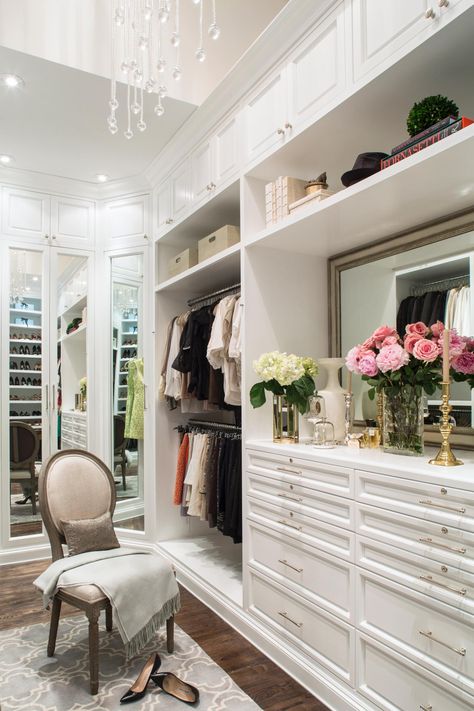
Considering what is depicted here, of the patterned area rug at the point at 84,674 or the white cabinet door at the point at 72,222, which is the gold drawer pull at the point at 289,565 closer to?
the patterned area rug at the point at 84,674

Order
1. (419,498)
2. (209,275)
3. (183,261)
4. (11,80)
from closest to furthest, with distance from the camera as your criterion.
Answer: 1. (419,498)
2. (11,80)
3. (209,275)
4. (183,261)

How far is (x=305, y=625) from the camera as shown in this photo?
212cm

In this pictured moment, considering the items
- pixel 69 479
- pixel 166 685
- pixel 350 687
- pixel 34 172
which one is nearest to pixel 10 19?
pixel 34 172

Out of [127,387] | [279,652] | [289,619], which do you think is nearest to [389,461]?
[289,619]

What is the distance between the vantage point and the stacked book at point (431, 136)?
1.56 m

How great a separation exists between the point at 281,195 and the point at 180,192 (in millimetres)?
1214

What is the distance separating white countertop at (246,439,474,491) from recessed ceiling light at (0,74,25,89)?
236 centimetres

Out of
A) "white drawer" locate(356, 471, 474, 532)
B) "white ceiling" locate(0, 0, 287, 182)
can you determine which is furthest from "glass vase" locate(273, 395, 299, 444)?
"white ceiling" locate(0, 0, 287, 182)

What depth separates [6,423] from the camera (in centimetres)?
381

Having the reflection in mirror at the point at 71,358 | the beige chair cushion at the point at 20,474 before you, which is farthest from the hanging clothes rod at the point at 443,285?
the beige chair cushion at the point at 20,474

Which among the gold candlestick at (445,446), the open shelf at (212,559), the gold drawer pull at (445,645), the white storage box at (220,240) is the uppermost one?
the white storage box at (220,240)

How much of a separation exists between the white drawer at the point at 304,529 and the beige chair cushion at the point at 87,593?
0.80m

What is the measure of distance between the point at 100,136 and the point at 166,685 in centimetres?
316

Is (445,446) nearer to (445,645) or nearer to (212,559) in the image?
(445,645)
